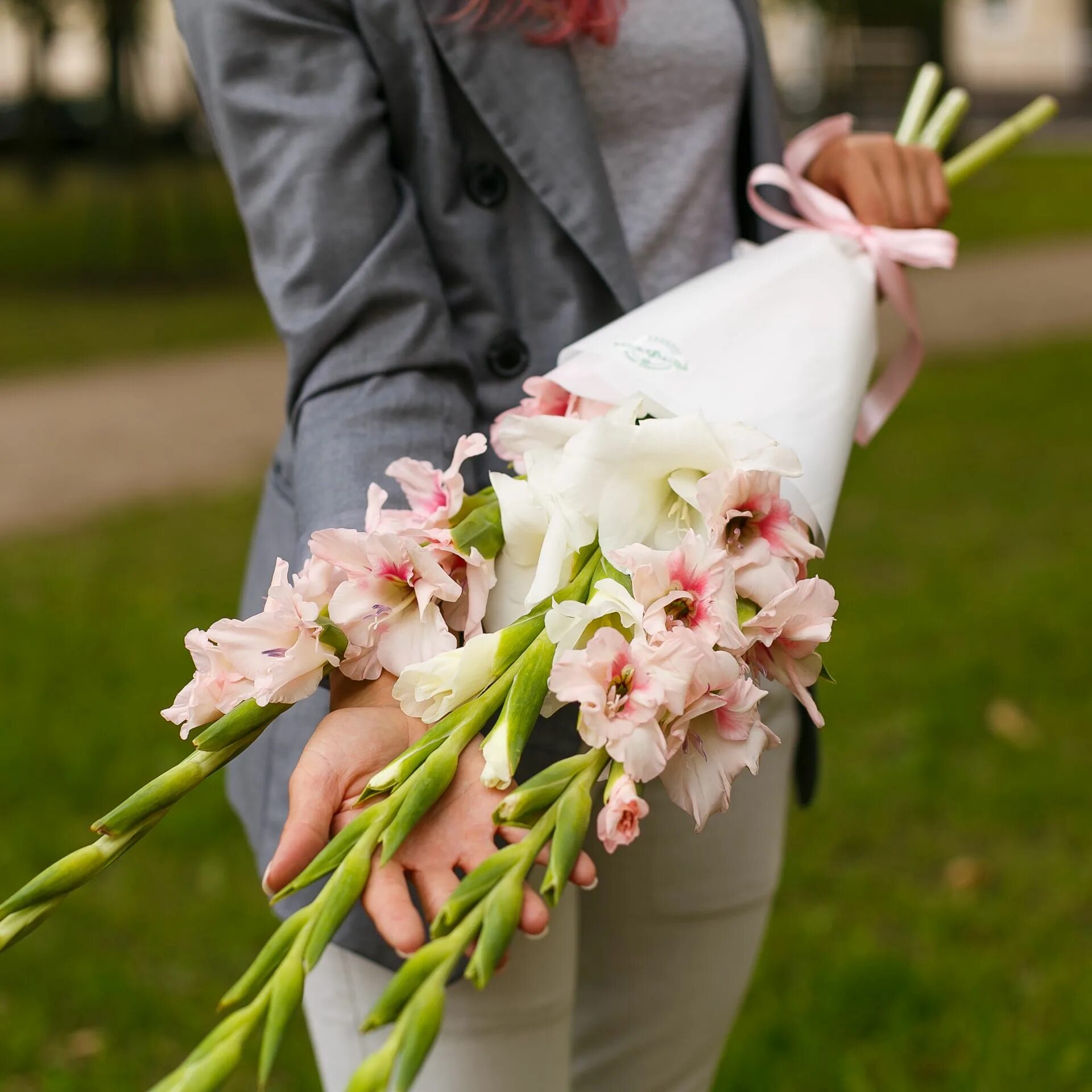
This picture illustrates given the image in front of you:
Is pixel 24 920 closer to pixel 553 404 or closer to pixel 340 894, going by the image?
pixel 340 894

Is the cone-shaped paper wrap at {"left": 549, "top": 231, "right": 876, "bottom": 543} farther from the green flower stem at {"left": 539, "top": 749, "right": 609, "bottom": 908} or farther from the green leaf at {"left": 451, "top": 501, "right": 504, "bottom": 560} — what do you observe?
the green flower stem at {"left": 539, "top": 749, "right": 609, "bottom": 908}

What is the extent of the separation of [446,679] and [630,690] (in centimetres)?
13

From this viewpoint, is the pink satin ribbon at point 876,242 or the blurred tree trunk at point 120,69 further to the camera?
the blurred tree trunk at point 120,69

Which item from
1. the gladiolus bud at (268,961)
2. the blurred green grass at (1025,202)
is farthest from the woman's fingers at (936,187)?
the blurred green grass at (1025,202)

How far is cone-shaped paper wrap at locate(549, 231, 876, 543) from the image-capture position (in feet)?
4.16

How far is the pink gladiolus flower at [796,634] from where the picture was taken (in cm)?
104

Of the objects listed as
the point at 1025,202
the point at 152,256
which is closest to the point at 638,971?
the point at 152,256

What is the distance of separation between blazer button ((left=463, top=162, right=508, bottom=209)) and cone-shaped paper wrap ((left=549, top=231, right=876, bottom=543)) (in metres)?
0.22

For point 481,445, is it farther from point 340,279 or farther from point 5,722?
point 5,722

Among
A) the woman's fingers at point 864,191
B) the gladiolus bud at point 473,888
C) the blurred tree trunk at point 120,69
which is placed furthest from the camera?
the blurred tree trunk at point 120,69

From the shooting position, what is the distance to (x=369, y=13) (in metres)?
1.41

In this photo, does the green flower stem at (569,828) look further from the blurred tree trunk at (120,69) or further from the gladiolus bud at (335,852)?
the blurred tree trunk at (120,69)

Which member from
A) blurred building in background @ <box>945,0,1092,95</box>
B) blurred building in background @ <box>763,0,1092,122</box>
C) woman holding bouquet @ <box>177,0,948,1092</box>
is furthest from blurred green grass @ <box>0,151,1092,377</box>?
blurred building in background @ <box>945,0,1092,95</box>

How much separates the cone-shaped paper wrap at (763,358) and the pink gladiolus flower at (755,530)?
155 mm
